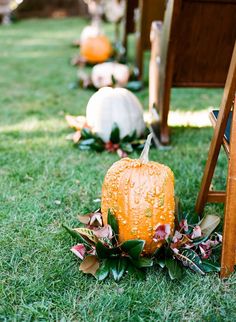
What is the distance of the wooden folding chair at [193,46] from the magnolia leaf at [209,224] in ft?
3.97

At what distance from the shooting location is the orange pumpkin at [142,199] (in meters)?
1.94

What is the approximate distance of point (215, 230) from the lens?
2.24 metres

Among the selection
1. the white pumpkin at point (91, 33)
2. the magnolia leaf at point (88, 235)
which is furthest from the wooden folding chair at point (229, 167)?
the white pumpkin at point (91, 33)

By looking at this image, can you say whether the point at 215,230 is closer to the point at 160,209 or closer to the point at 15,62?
the point at 160,209

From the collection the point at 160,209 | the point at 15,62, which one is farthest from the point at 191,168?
the point at 15,62

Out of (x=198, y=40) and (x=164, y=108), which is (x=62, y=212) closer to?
(x=164, y=108)

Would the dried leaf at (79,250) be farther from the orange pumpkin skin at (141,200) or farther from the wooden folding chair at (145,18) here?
the wooden folding chair at (145,18)

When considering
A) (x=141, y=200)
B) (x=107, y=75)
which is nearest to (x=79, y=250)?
(x=141, y=200)

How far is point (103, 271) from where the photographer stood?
1.90 metres

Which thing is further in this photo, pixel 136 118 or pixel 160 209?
pixel 136 118

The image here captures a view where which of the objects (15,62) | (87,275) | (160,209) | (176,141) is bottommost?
(15,62)

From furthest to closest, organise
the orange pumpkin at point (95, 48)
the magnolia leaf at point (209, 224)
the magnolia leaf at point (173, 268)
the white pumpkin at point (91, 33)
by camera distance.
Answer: the white pumpkin at point (91, 33) < the orange pumpkin at point (95, 48) < the magnolia leaf at point (209, 224) < the magnolia leaf at point (173, 268)

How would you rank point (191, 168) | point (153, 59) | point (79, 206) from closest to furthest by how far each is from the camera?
point (79, 206) → point (191, 168) → point (153, 59)

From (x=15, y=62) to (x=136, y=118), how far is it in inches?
129
